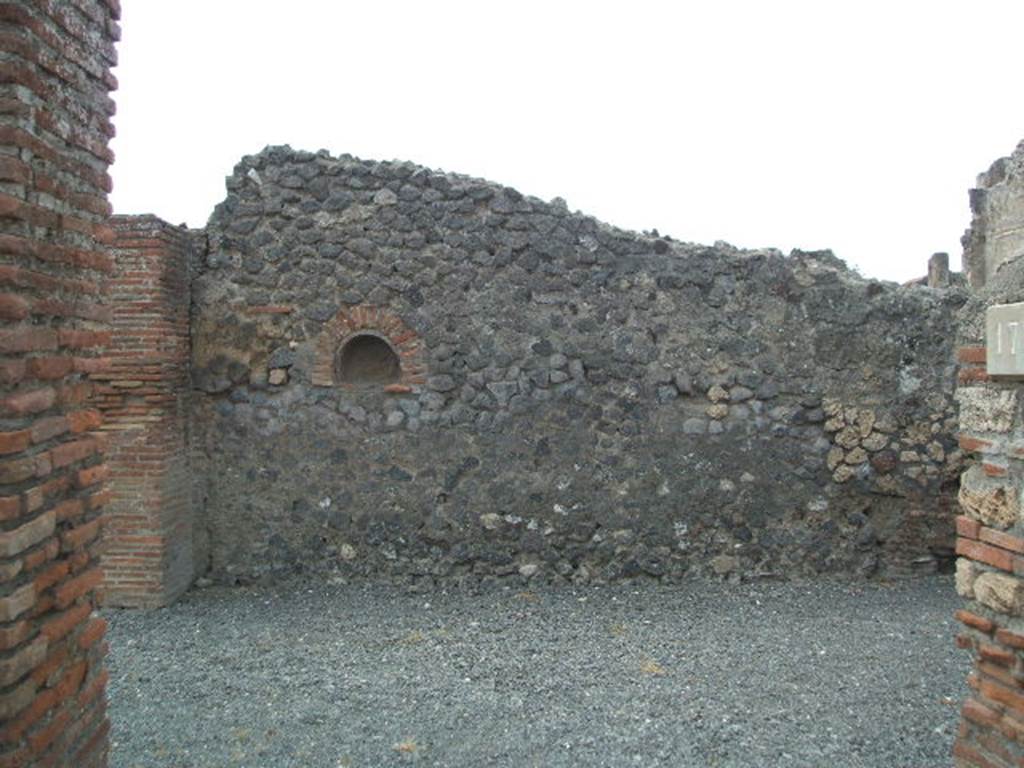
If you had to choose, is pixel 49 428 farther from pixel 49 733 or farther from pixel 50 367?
pixel 49 733

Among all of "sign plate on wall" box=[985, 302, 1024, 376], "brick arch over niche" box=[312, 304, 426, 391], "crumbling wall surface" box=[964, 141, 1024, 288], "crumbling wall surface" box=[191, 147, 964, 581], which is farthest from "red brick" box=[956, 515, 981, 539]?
"brick arch over niche" box=[312, 304, 426, 391]

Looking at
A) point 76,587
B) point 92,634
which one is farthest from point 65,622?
point 92,634

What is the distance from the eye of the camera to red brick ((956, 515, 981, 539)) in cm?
302

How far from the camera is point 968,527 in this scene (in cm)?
305

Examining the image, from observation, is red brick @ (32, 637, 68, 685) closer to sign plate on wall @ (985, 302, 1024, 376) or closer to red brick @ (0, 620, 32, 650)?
red brick @ (0, 620, 32, 650)

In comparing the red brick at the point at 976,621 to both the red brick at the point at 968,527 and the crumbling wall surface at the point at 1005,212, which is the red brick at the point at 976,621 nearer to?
the red brick at the point at 968,527

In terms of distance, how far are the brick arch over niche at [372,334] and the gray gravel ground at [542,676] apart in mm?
1680

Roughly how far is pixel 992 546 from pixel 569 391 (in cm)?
388

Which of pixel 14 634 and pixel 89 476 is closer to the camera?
pixel 14 634

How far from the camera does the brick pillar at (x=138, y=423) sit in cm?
611

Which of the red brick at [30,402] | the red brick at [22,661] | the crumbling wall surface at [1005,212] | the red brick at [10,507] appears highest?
the crumbling wall surface at [1005,212]

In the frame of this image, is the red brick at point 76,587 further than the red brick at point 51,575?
Yes

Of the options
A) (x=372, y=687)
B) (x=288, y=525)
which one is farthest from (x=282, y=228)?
(x=372, y=687)

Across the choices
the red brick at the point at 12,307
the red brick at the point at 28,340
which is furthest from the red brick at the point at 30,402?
the red brick at the point at 12,307
